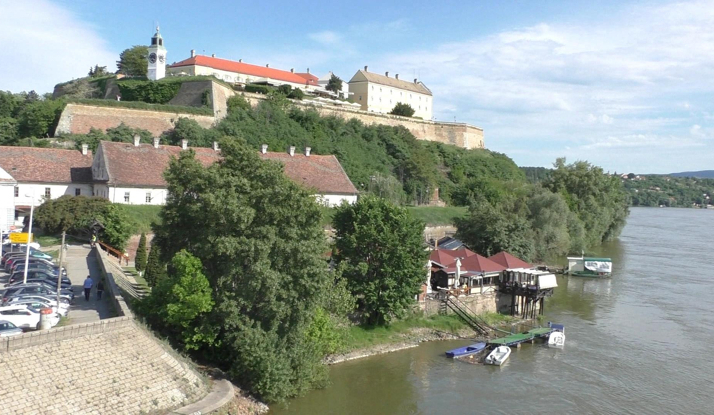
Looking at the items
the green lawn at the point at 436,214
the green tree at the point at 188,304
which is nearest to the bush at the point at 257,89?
the green lawn at the point at 436,214

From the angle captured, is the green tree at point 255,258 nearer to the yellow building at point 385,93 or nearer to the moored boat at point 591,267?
the moored boat at point 591,267

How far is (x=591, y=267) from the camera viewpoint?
147ft

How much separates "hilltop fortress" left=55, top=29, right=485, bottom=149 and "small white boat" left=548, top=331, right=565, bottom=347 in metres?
37.0

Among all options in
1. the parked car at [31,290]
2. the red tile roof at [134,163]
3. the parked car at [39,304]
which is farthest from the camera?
the red tile roof at [134,163]

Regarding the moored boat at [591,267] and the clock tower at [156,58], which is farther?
the clock tower at [156,58]

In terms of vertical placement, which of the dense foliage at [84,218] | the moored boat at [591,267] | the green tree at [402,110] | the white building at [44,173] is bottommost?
the moored boat at [591,267]

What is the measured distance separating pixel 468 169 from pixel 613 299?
39.8 meters

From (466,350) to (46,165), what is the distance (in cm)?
2882

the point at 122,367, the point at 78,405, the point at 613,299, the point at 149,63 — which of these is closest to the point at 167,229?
the point at 122,367

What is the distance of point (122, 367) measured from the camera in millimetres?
15250

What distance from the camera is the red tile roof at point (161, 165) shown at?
37.0 m

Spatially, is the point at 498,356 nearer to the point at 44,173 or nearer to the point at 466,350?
the point at 466,350

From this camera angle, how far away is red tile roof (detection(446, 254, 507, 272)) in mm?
31859

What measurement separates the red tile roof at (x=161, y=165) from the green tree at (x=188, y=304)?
14.2 m
